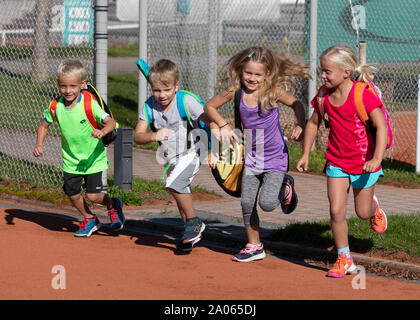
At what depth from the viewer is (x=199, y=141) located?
296 inches

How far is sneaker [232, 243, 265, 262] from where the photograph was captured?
7188 mm

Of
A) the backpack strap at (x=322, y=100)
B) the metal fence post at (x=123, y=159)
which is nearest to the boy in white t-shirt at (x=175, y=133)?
the backpack strap at (x=322, y=100)

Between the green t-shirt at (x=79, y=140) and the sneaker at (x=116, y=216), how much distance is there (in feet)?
1.28

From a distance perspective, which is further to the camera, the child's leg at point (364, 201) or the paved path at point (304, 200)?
the paved path at point (304, 200)

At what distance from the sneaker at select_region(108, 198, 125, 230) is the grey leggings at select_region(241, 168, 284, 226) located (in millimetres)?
1527

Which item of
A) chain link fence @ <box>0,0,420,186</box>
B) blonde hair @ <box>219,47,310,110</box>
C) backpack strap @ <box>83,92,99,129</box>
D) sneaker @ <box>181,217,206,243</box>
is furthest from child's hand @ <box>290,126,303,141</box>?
chain link fence @ <box>0,0,420,186</box>

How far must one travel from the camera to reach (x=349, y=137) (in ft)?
21.6

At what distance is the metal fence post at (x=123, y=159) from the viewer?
32.9 ft

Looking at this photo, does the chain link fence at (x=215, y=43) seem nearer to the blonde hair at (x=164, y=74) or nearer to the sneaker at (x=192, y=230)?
the sneaker at (x=192, y=230)

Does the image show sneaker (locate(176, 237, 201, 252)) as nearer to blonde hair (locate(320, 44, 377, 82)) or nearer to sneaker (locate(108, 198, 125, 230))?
sneaker (locate(108, 198, 125, 230))

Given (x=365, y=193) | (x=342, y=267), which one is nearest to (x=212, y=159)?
(x=365, y=193)

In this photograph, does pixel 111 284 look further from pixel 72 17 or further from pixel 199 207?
pixel 72 17

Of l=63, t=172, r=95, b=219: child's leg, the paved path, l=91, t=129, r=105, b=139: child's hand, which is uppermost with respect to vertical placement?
l=91, t=129, r=105, b=139: child's hand
